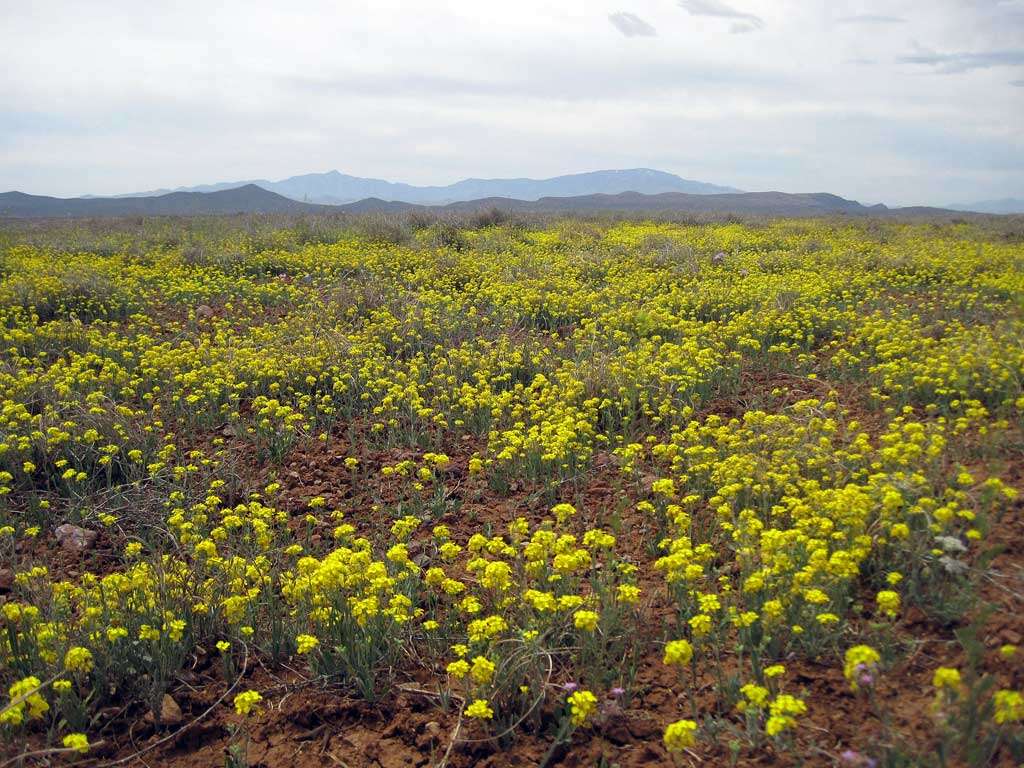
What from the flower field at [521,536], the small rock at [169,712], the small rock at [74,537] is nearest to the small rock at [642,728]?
the flower field at [521,536]

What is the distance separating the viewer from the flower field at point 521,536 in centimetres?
276

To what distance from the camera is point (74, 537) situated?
452cm

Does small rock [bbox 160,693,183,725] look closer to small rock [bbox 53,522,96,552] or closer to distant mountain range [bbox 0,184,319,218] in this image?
small rock [bbox 53,522,96,552]

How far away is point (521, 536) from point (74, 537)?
2949 millimetres

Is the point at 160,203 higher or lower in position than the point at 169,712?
higher

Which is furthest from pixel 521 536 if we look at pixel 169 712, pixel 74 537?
pixel 74 537

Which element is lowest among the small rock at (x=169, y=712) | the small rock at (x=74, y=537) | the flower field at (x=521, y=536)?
the small rock at (x=169, y=712)

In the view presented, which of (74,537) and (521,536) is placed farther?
(74,537)

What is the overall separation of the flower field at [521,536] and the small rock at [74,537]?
0.04 meters

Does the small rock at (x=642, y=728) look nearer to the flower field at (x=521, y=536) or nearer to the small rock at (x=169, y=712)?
the flower field at (x=521, y=536)

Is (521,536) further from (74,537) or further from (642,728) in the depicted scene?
(74,537)

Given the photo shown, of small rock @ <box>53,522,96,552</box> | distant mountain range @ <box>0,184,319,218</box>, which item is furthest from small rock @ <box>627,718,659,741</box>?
distant mountain range @ <box>0,184,319,218</box>

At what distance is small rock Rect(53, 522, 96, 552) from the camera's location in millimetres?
4449

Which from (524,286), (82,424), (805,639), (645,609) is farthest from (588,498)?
(524,286)
